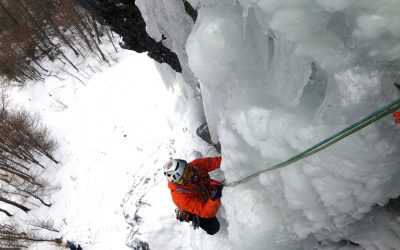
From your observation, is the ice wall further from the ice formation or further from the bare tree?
the bare tree

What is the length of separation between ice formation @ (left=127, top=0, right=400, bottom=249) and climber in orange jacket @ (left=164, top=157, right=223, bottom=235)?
697mm

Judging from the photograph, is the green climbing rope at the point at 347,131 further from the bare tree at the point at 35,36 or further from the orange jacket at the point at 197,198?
the bare tree at the point at 35,36

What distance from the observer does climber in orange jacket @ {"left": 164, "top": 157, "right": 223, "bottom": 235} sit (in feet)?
11.9

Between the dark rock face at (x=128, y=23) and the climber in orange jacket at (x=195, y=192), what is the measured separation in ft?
4.87

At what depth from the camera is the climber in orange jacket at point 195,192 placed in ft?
11.9

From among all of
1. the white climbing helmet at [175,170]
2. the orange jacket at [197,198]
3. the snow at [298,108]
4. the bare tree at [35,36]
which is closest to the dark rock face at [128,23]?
the snow at [298,108]

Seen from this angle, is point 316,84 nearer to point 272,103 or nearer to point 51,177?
point 272,103

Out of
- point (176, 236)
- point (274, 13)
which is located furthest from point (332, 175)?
point (176, 236)

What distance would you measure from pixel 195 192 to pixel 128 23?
6.92 ft

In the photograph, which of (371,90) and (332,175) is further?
(332,175)

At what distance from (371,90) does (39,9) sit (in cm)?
1694

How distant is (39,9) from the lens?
15781mm

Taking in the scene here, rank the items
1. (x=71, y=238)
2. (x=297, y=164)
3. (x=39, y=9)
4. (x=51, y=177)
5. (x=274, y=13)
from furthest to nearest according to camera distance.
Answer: (x=39, y=9)
(x=51, y=177)
(x=71, y=238)
(x=297, y=164)
(x=274, y=13)

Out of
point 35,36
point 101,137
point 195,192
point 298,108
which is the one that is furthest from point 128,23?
point 35,36
